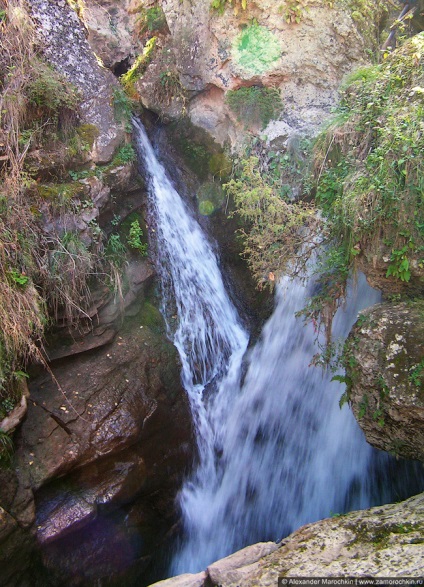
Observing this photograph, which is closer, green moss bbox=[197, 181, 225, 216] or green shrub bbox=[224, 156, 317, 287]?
green shrub bbox=[224, 156, 317, 287]

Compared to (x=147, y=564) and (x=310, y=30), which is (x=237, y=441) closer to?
(x=147, y=564)

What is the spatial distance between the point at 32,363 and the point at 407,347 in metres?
3.68

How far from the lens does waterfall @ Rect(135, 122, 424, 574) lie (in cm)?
514

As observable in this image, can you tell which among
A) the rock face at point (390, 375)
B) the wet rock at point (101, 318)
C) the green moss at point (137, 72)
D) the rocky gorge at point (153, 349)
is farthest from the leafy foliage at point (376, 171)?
the green moss at point (137, 72)

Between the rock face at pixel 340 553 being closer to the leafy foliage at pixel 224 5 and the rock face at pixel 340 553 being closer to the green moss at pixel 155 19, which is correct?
the leafy foliage at pixel 224 5

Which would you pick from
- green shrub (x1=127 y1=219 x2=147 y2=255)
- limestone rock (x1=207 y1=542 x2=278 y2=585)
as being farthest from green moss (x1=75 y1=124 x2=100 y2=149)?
limestone rock (x1=207 y1=542 x2=278 y2=585)

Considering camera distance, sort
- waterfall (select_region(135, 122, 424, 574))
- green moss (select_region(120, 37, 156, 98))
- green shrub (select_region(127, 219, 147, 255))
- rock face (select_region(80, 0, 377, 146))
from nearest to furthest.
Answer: waterfall (select_region(135, 122, 424, 574))
green shrub (select_region(127, 219, 147, 255))
rock face (select_region(80, 0, 377, 146))
green moss (select_region(120, 37, 156, 98))

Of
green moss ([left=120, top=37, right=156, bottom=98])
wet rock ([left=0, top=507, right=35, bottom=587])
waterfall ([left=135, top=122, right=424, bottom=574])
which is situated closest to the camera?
wet rock ([left=0, top=507, right=35, bottom=587])

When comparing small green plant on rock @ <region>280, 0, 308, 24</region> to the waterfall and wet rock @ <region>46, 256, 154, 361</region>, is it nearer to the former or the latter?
the waterfall

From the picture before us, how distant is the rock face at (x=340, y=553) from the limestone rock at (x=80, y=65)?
4706mm

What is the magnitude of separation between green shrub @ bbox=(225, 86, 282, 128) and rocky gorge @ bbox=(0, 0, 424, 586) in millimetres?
49

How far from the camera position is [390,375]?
13.5ft

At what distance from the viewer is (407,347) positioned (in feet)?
13.4

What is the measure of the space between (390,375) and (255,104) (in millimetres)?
4378
